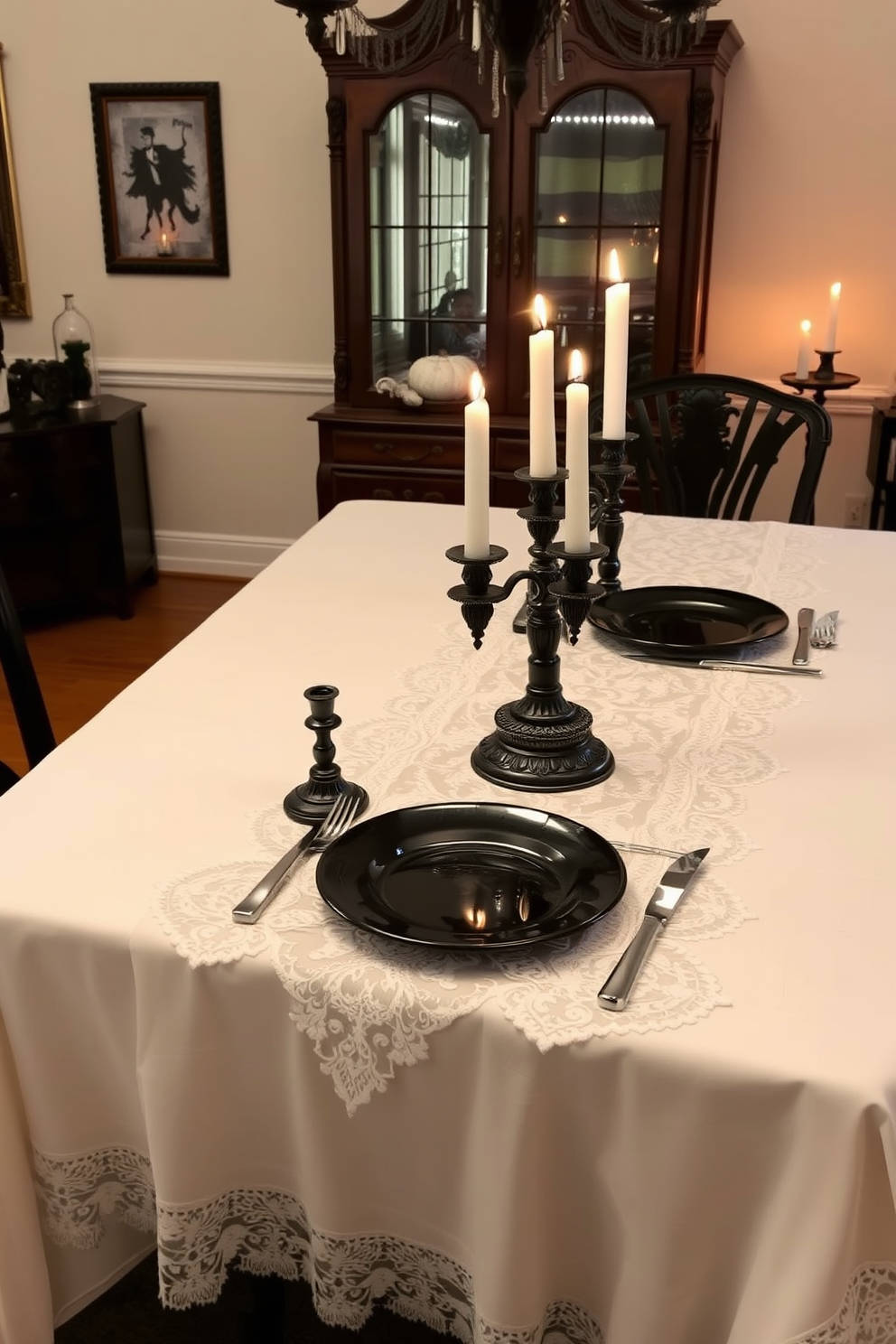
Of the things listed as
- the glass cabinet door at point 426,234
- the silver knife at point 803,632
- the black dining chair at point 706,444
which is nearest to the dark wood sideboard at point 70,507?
the glass cabinet door at point 426,234

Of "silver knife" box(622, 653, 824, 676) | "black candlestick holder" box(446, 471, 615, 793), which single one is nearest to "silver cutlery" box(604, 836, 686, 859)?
"black candlestick holder" box(446, 471, 615, 793)

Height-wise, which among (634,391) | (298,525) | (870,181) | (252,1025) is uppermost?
(870,181)

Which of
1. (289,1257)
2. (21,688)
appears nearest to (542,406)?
(289,1257)

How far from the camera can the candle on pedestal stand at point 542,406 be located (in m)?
1.08

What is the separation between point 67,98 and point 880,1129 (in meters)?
4.02

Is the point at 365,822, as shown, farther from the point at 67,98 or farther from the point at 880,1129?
the point at 67,98

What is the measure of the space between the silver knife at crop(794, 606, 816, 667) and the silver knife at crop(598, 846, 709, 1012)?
51 cm

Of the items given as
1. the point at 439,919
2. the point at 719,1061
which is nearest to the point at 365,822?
the point at 439,919

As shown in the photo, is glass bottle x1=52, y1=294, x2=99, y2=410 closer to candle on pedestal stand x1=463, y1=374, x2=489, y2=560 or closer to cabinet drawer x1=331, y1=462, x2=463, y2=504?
cabinet drawer x1=331, y1=462, x2=463, y2=504

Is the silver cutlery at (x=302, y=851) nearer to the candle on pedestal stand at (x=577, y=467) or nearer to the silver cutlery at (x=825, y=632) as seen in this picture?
the candle on pedestal stand at (x=577, y=467)

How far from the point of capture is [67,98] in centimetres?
385

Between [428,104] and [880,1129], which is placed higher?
[428,104]

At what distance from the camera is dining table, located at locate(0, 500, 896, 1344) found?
32.4 inches

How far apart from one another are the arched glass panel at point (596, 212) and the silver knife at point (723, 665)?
70.6 inches
